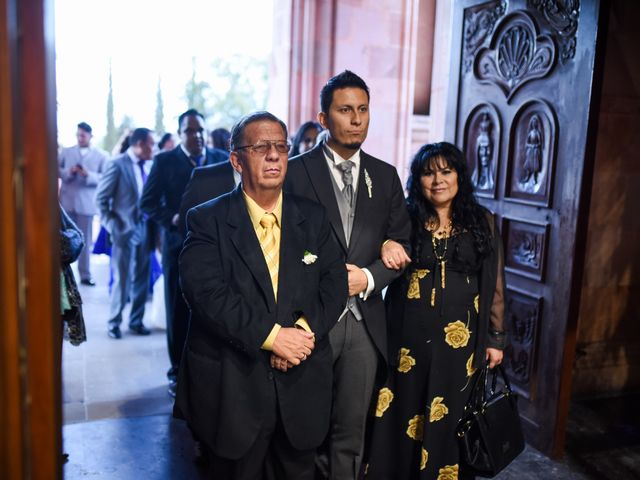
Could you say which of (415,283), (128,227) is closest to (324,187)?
(415,283)

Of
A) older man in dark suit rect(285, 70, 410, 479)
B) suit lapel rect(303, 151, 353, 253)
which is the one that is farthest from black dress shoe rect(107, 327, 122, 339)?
suit lapel rect(303, 151, 353, 253)

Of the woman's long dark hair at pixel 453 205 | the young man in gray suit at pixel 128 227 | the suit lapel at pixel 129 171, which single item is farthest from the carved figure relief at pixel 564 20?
the suit lapel at pixel 129 171

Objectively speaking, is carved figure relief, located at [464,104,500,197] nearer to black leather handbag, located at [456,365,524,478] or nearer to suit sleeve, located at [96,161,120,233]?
black leather handbag, located at [456,365,524,478]

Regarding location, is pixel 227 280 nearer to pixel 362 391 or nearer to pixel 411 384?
pixel 362 391

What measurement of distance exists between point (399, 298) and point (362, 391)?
0.45m

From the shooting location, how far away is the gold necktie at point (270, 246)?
215 centimetres

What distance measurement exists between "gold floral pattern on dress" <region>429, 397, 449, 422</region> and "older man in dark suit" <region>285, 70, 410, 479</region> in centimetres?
28

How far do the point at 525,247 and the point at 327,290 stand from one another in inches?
69.2

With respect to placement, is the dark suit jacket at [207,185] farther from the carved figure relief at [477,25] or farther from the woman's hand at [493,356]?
the carved figure relief at [477,25]

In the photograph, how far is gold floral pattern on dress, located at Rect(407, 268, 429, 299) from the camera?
266 cm

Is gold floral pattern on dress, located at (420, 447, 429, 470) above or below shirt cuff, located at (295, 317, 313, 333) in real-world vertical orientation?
below

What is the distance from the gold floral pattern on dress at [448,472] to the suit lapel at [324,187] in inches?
43.0

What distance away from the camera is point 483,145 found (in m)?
3.86

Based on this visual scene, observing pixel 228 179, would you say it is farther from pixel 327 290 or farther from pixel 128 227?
pixel 128 227
